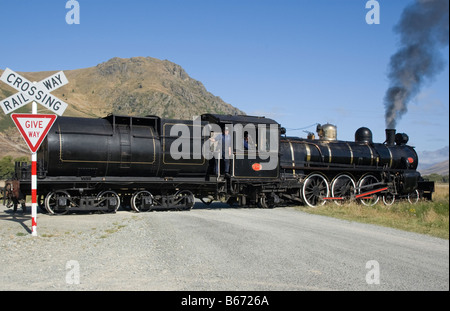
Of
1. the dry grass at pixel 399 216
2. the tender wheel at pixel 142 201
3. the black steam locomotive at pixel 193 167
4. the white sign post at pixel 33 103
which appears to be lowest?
the dry grass at pixel 399 216

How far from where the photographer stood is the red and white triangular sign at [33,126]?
10.7 metres

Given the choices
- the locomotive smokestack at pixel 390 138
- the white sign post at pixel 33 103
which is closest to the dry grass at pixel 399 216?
the locomotive smokestack at pixel 390 138

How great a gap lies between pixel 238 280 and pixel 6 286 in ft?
11.4

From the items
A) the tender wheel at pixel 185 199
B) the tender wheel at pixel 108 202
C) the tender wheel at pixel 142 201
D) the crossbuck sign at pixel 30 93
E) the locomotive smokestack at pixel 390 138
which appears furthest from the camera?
the locomotive smokestack at pixel 390 138

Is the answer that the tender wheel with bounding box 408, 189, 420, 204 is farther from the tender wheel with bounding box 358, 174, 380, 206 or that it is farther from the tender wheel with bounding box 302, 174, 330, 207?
the tender wheel with bounding box 302, 174, 330, 207

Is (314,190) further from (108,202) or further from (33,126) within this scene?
(33,126)

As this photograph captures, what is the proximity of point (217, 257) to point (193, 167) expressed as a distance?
900 centimetres

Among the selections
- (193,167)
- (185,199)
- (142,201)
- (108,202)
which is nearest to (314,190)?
(193,167)


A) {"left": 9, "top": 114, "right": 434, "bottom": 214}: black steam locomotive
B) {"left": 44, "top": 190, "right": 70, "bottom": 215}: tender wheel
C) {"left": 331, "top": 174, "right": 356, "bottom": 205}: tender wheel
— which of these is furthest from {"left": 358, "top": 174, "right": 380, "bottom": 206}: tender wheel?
{"left": 44, "top": 190, "right": 70, "bottom": 215}: tender wheel

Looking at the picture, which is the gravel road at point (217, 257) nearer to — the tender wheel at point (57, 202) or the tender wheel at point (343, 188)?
the tender wheel at point (57, 202)

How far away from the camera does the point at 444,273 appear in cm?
686

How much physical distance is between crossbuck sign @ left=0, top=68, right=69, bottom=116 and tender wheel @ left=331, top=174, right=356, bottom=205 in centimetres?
1363

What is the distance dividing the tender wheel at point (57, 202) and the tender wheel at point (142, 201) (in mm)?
2336
